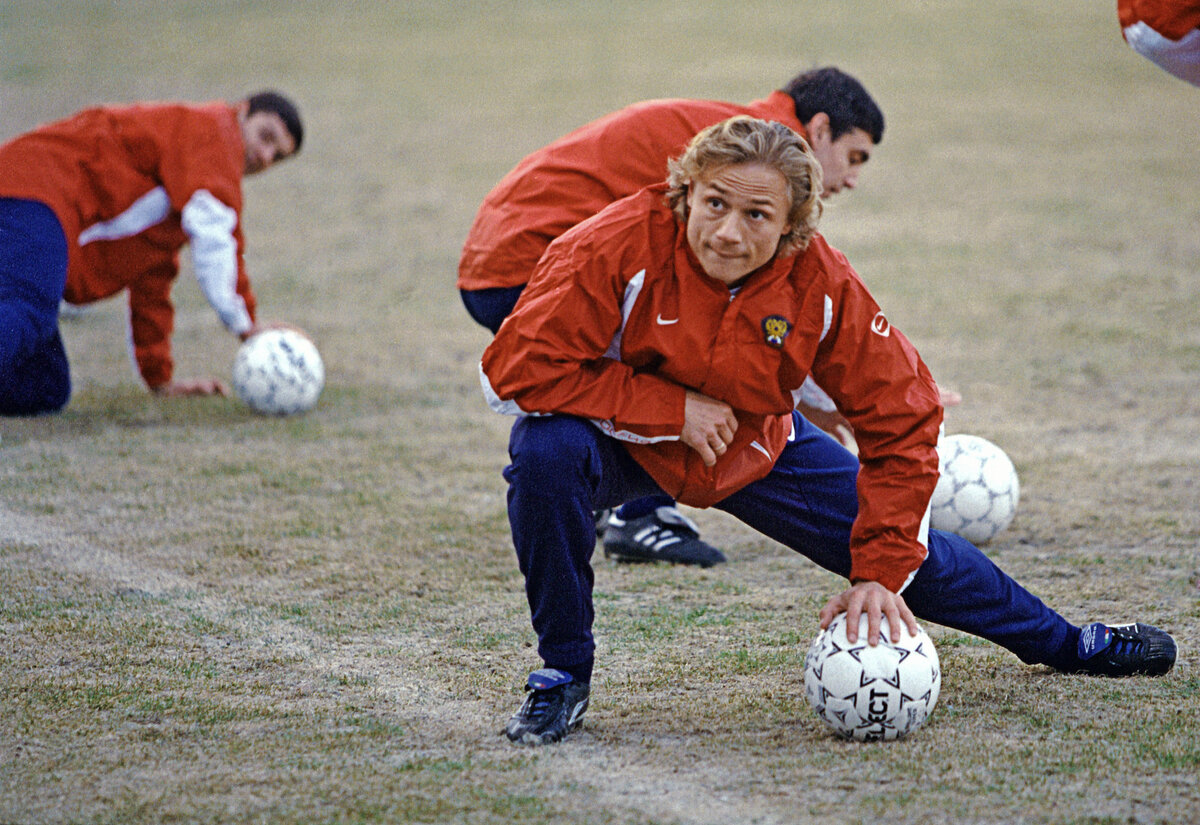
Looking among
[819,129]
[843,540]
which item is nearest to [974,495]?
[819,129]

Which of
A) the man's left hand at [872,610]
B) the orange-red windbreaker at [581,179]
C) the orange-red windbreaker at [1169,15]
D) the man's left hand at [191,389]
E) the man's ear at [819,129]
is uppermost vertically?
the orange-red windbreaker at [1169,15]

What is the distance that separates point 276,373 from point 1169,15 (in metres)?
4.86

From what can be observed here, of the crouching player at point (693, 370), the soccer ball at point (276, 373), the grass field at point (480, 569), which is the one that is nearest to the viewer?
the grass field at point (480, 569)

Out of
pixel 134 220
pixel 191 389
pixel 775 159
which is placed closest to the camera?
pixel 775 159

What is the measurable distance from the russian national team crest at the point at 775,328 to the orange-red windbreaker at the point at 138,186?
4.53m

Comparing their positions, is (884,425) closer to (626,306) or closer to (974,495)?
(626,306)

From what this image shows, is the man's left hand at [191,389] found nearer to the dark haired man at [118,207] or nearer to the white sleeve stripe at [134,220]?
the dark haired man at [118,207]

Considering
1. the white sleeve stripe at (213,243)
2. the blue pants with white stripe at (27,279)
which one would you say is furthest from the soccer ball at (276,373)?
the blue pants with white stripe at (27,279)

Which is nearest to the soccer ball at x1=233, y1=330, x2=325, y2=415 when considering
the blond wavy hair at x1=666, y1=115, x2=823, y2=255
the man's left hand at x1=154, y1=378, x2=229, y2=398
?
the man's left hand at x1=154, y1=378, x2=229, y2=398

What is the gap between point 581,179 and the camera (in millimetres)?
5309

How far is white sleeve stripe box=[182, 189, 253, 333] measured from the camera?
7.10 metres

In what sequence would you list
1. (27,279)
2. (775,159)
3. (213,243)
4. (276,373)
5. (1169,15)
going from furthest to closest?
(276,373)
(213,243)
(27,279)
(1169,15)
(775,159)

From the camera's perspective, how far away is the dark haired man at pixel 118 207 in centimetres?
677

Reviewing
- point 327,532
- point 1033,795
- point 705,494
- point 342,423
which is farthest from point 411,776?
point 342,423
